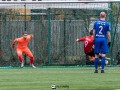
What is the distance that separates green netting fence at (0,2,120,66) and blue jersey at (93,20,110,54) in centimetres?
617

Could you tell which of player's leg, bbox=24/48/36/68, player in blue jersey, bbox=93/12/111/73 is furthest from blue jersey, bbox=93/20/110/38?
player's leg, bbox=24/48/36/68

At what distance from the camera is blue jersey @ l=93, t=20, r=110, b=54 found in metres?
18.4

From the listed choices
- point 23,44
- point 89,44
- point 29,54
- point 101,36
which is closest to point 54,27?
point 23,44

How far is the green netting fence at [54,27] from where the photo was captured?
81.7 ft

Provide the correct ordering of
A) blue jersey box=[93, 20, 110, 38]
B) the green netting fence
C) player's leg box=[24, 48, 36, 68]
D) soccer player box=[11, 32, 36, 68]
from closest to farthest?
1. blue jersey box=[93, 20, 110, 38]
2. player's leg box=[24, 48, 36, 68]
3. soccer player box=[11, 32, 36, 68]
4. the green netting fence

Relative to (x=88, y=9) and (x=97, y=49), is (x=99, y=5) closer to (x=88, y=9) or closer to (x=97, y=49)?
(x=88, y=9)

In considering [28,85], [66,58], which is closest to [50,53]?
[66,58]

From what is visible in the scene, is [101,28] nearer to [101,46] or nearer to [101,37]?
[101,37]

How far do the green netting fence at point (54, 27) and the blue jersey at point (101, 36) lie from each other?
20.3 ft

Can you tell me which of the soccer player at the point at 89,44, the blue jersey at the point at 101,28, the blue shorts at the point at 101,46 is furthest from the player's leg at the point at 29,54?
the blue jersey at the point at 101,28

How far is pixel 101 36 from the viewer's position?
18500 mm

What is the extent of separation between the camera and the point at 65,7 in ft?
83.3

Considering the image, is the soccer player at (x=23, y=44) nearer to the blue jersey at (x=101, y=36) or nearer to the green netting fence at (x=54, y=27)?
the green netting fence at (x=54, y=27)

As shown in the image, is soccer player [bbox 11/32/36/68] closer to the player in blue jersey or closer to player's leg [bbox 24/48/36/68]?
player's leg [bbox 24/48/36/68]
